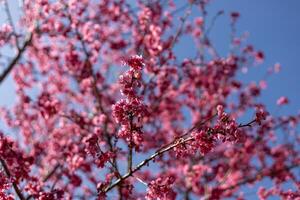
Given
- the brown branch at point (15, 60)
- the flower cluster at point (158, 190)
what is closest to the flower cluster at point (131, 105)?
the flower cluster at point (158, 190)

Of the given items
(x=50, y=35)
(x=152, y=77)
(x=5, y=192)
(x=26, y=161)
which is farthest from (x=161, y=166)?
(x=5, y=192)

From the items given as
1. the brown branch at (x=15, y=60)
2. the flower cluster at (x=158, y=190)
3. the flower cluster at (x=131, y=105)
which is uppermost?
the brown branch at (x=15, y=60)

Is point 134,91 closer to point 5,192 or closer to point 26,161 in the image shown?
point 5,192

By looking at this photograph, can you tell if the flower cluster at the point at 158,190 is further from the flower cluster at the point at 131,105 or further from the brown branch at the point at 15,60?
the brown branch at the point at 15,60

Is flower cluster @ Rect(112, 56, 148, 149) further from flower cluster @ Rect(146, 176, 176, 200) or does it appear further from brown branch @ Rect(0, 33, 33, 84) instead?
brown branch @ Rect(0, 33, 33, 84)

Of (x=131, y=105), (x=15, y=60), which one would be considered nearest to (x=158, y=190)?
(x=131, y=105)

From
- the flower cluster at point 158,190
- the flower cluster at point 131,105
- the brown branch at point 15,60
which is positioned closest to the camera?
the flower cluster at point 131,105

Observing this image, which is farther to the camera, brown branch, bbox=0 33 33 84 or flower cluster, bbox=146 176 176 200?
brown branch, bbox=0 33 33 84

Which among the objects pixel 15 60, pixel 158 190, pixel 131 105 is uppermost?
pixel 15 60

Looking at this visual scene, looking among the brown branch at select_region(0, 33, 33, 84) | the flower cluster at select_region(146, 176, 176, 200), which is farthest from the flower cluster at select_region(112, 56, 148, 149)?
the brown branch at select_region(0, 33, 33, 84)

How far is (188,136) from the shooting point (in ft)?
17.3

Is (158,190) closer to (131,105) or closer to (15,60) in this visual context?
(131,105)

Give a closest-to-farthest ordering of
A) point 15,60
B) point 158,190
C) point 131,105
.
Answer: point 131,105 < point 158,190 < point 15,60

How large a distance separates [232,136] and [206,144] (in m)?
0.33
